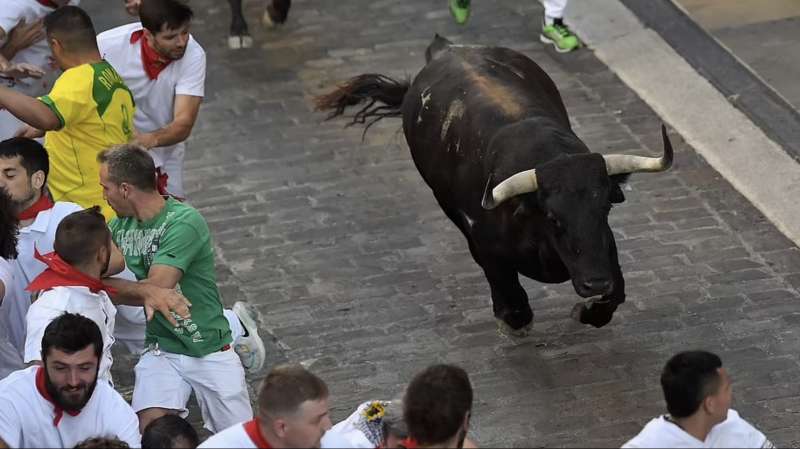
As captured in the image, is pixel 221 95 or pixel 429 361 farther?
pixel 221 95

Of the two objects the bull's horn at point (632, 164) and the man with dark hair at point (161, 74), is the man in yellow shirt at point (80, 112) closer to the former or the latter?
the man with dark hair at point (161, 74)

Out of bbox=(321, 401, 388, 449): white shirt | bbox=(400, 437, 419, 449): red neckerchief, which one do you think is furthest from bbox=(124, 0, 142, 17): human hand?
bbox=(400, 437, 419, 449): red neckerchief

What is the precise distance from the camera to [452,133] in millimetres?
9336

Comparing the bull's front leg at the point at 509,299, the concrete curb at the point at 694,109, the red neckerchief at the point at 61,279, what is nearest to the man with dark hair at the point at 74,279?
the red neckerchief at the point at 61,279

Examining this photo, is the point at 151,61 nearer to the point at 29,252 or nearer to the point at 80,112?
the point at 80,112

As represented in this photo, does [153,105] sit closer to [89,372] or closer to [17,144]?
[17,144]

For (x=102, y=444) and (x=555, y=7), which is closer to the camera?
(x=102, y=444)

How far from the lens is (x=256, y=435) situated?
231 inches

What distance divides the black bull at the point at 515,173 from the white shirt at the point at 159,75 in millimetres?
1393

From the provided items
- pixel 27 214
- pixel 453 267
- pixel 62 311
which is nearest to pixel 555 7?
pixel 453 267

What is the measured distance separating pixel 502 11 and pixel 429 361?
233 inches

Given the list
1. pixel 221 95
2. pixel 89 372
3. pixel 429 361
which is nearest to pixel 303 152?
pixel 221 95

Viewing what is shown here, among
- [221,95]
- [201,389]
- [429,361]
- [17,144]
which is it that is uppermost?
A: [17,144]

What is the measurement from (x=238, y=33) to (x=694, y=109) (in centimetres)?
417
